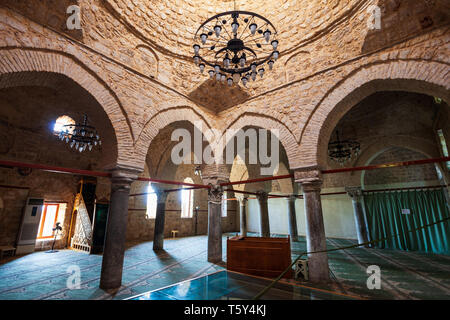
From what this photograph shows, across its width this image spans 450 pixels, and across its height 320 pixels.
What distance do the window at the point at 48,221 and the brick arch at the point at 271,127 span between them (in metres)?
8.79

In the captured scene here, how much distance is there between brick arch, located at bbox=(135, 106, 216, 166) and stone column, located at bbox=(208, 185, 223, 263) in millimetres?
1917

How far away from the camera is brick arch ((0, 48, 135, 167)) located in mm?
3895

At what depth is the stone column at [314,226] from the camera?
5277mm

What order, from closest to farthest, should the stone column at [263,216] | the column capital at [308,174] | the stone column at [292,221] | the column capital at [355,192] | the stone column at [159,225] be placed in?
the column capital at [308,174] → the stone column at [159,225] → the column capital at [355,192] → the stone column at [263,216] → the stone column at [292,221]

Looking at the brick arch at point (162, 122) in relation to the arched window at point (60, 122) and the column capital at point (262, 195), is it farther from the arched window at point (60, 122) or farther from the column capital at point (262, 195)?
the arched window at point (60, 122)

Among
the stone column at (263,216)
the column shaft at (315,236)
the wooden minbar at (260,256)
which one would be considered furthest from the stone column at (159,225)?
the column shaft at (315,236)

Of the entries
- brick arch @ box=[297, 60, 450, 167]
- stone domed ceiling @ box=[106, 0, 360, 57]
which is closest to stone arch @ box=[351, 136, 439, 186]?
brick arch @ box=[297, 60, 450, 167]

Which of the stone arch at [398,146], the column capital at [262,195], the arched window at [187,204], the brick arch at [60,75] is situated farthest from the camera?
the arched window at [187,204]

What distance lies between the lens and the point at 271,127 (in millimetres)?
6801

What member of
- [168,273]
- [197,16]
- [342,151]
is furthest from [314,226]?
[197,16]

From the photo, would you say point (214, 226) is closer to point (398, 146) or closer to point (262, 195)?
point (262, 195)

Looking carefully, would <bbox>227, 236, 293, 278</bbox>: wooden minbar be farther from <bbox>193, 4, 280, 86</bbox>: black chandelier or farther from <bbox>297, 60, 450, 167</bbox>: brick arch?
<bbox>193, 4, 280, 86</bbox>: black chandelier

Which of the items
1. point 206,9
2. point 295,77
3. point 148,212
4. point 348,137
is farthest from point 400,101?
point 148,212
